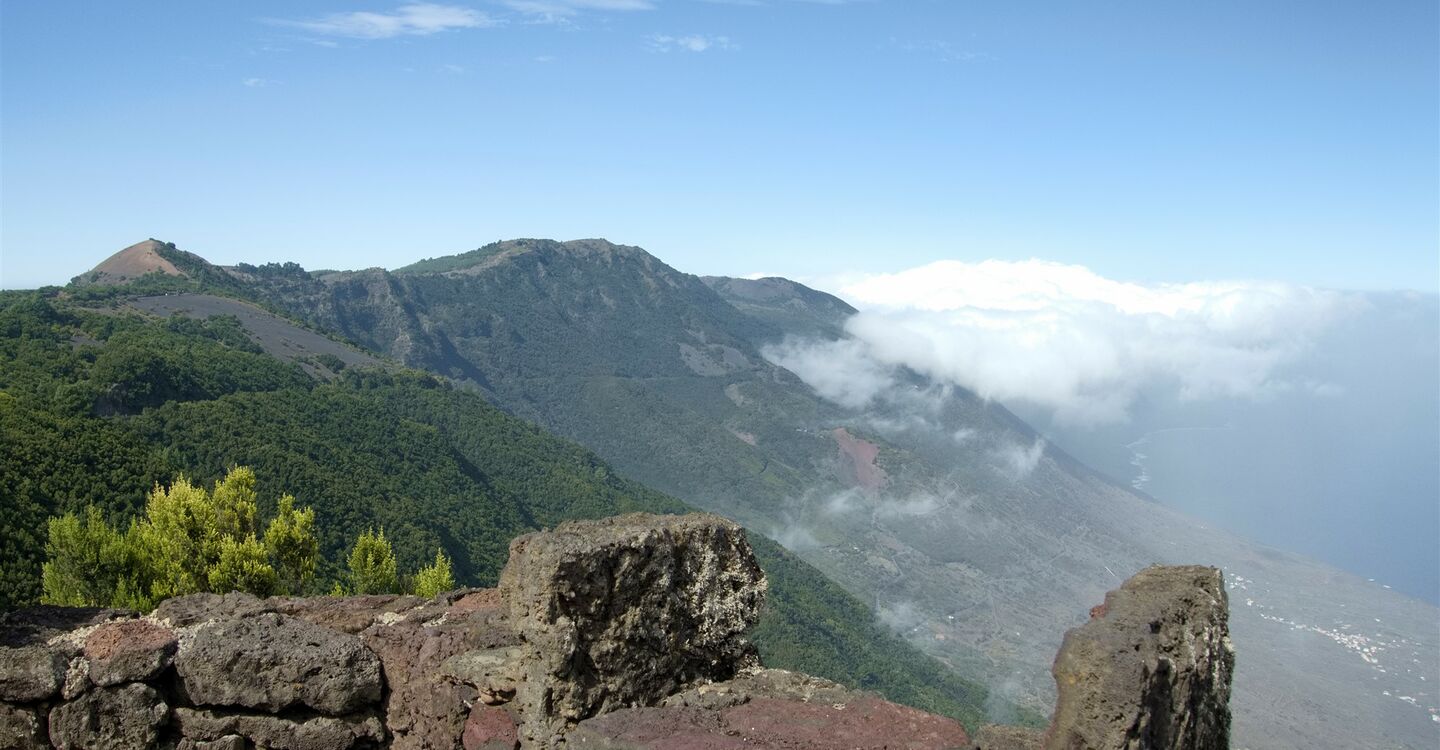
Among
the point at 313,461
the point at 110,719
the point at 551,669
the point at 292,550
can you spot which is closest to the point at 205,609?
the point at 110,719

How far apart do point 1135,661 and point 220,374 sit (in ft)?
219

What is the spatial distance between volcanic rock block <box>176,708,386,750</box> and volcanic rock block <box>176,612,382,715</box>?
0.16 meters

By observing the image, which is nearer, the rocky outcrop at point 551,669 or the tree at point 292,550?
the rocky outcrop at point 551,669

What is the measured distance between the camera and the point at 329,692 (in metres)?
11.5

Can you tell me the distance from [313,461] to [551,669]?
4983 cm

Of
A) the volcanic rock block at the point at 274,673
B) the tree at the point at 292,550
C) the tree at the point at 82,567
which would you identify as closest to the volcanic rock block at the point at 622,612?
the volcanic rock block at the point at 274,673

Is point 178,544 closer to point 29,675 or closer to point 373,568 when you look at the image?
point 373,568

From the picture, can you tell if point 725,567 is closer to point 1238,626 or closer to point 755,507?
point 1238,626

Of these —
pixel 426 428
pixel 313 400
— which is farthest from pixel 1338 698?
pixel 313 400

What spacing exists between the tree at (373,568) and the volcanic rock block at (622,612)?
16732 mm

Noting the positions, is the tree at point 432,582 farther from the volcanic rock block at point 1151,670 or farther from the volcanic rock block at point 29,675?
the volcanic rock block at point 1151,670

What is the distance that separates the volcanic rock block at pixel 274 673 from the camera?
37.6 ft

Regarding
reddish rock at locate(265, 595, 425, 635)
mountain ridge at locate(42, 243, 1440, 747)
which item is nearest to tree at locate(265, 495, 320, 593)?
reddish rock at locate(265, 595, 425, 635)

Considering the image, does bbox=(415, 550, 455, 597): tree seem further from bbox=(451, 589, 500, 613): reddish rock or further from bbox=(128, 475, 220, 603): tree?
bbox=(451, 589, 500, 613): reddish rock
